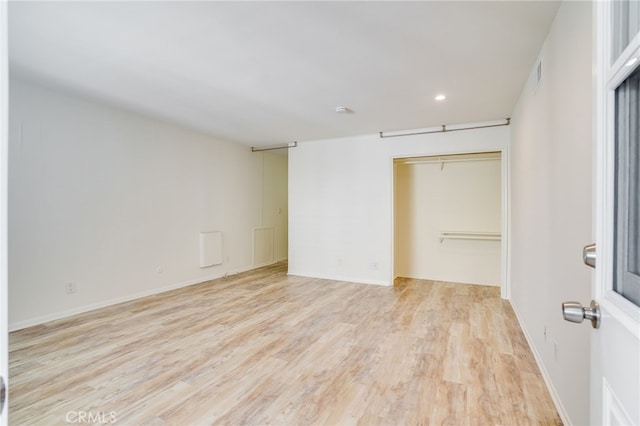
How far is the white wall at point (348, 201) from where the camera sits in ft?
16.4

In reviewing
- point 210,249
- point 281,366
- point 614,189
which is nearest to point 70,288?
point 210,249

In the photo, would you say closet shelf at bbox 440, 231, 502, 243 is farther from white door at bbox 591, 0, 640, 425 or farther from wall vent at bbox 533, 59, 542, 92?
white door at bbox 591, 0, 640, 425

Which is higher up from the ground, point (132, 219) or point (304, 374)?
point (132, 219)

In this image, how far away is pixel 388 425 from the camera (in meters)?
1.76

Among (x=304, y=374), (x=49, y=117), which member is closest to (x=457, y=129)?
(x=304, y=374)

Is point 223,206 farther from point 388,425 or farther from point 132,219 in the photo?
point 388,425

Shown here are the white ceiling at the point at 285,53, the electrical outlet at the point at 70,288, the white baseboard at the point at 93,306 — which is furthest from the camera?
the electrical outlet at the point at 70,288

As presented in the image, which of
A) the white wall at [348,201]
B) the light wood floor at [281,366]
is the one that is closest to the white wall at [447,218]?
the white wall at [348,201]

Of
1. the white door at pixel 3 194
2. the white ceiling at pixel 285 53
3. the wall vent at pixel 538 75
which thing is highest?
the white ceiling at pixel 285 53

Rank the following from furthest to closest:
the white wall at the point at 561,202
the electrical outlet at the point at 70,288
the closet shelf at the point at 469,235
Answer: the closet shelf at the point at 469,235 < the electrical outlet at the point at 70,288 < the white wall at the point at 561,202

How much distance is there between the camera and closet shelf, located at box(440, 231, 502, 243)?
16.1ft

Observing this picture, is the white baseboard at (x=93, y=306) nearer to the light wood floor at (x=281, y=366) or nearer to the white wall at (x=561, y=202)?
the light wood floor at (x=281, y=366)

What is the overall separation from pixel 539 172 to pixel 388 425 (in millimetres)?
2061

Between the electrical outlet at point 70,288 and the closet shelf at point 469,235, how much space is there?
5178 mm
